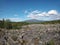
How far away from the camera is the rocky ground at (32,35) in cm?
272

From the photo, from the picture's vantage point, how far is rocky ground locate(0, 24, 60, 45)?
8.93 ft

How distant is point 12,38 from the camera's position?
273cm

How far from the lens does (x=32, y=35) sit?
2.77 meters

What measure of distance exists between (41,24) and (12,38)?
0.70 metres

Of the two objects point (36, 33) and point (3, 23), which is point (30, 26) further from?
point (3, 23)

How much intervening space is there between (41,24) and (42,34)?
0.73 ft

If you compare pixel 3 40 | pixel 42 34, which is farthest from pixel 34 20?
pixel 3 40

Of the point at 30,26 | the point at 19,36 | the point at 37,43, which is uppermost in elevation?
the point at 30,26

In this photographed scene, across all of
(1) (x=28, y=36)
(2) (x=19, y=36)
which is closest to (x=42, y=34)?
(1) (x=28, y=36)

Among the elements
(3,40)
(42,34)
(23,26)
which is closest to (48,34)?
(42,34)

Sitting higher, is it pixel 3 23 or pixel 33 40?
pixel 3 23

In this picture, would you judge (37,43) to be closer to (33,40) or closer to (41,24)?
(33,40)

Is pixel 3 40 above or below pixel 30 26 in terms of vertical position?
below

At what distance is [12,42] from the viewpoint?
2.73 m
